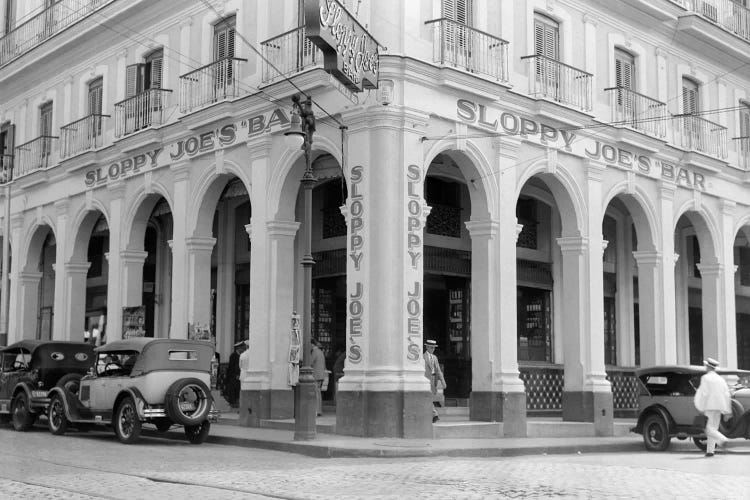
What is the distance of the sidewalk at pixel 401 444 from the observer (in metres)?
15.6

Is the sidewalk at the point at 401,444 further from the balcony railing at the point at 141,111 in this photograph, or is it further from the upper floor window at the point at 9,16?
the upper floor window at the point at 9,16

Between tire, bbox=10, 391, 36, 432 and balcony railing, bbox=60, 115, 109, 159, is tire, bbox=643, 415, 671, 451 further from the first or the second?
balcony railing, bbox=60, 115, 109, 159

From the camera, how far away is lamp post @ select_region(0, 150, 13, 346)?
95.7ft

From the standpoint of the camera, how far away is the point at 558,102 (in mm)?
21016

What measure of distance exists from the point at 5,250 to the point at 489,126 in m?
16.1

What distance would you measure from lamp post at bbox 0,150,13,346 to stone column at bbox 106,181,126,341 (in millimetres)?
5599

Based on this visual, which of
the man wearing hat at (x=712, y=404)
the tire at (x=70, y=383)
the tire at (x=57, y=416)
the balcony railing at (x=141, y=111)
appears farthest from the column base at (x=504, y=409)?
the balcony railing at (x=141, y=111)

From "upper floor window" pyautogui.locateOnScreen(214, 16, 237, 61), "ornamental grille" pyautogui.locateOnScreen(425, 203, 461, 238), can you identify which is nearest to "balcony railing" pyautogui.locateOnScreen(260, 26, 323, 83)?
"upper floor window" pyautogui.locateOnScreen(214, 16, 237, 61)

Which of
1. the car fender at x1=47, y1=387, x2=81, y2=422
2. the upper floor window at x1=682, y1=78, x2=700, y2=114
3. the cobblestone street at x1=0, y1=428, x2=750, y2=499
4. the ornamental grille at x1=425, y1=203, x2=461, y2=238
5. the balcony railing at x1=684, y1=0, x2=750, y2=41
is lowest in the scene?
the cobblestone street at x1=0, y1=428, x2=750, y2=499

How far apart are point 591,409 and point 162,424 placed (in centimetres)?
860

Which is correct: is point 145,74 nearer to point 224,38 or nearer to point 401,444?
point 224,38

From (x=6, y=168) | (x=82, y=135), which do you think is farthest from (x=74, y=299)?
(x=6, y=168)

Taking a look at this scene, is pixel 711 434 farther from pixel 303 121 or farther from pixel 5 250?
pixel 5 250

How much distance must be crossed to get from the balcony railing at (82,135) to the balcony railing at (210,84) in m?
3.85
